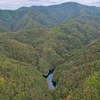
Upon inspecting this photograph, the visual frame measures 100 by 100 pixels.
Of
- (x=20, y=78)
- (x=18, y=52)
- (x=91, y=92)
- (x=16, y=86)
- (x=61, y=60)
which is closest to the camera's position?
(x=91, y=92)

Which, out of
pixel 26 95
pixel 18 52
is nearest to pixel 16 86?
pixel 26 95

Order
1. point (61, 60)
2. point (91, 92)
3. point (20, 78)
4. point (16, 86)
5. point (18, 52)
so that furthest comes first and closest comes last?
point (61, 60)
point (18, 52)
point (20, 78)
point (16, 86)
point (91, 92)

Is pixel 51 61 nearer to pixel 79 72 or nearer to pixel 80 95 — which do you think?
pixel 79 72

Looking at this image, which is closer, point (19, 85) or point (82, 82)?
point (19, 85)

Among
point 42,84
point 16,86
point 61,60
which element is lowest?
point 61,60

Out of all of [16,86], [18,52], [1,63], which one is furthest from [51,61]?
[16,86]

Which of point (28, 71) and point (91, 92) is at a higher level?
point (91, 92)

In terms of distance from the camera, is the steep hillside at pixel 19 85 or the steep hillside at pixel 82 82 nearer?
the steep hillside at pixel 82 82

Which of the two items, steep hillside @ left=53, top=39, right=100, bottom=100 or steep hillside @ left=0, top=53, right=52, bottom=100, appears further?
steep hillside @ left=0, top=53, right=52, bottom=100

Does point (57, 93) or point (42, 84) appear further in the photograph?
point (42, 84)

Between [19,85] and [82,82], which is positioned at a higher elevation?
[82,82]
